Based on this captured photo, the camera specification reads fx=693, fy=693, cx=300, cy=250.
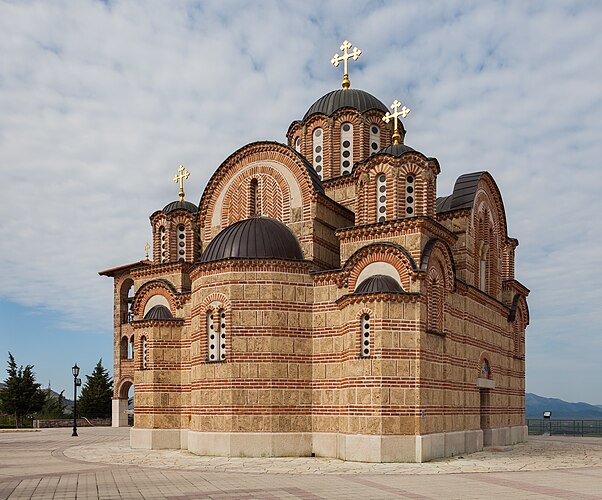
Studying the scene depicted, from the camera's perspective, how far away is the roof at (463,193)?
22.8 m

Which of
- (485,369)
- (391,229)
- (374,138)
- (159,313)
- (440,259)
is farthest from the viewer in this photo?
(374,138)

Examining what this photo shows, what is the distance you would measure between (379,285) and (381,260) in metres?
0.98

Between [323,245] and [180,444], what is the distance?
7884mm

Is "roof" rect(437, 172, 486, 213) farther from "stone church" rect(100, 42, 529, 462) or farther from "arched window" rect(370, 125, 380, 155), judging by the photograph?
"arched window" rect(370, 125, 380, 155)

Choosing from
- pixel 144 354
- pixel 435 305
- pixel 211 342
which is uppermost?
pixel 435 305

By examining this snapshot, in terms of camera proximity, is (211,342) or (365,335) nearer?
(365,335)

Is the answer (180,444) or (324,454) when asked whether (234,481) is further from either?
(180,444)

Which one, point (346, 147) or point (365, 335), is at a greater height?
point (346, 147)

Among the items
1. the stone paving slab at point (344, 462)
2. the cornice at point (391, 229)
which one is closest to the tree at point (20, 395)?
the stone paving slab at point (344, 462)

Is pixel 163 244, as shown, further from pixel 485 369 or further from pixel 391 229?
pixel 485 369

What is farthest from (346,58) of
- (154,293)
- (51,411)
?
(51,411)

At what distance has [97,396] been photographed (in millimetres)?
46562

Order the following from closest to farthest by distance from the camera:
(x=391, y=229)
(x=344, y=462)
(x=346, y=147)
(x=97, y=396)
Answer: (x=344, y=462)
(x=391, y=229)
(x=346, y=147)
(x=97, y=396)

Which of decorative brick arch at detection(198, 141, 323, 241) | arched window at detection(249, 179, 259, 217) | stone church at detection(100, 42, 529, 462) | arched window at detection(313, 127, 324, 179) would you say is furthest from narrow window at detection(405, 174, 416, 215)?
arched window at detection(313, 127, 324, 179)
